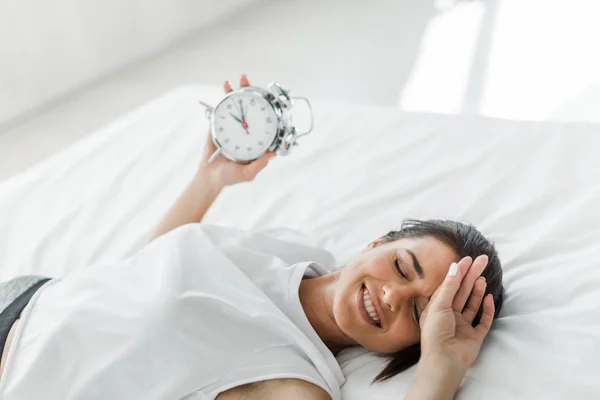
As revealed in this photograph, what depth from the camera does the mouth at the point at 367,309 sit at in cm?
116

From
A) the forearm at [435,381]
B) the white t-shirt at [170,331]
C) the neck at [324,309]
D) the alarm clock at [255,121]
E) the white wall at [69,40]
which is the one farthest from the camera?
the white wall at [69,40]

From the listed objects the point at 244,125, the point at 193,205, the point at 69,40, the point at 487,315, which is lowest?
the point at 487,315

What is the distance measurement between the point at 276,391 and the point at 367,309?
7.9 inches

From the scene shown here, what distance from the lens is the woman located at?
1107 millimetres

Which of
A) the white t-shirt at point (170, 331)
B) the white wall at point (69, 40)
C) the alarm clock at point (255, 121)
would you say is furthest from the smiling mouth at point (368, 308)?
the white wall at point (69, 40)

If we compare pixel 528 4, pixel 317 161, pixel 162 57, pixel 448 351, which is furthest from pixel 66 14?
pixel 448 351

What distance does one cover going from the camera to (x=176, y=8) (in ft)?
10.8

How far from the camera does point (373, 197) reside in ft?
5.39

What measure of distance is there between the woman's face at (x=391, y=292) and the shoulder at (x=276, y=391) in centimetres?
12

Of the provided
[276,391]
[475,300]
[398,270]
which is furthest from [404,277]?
[276,391]

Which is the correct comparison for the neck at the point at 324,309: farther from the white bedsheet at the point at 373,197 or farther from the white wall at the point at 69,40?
the white wall at the point at 69,40

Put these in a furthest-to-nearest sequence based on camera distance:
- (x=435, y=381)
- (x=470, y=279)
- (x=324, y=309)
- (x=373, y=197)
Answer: (x=373, y=197), (x=324, y=309), (x=470, y=279), (x=435, y=381)

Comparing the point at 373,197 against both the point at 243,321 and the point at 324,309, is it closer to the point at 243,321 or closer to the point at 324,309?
the point at 324,309

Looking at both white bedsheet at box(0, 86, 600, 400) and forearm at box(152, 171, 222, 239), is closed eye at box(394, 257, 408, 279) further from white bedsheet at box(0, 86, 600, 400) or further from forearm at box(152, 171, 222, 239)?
forearm at box(152, 171, 222, 239)
